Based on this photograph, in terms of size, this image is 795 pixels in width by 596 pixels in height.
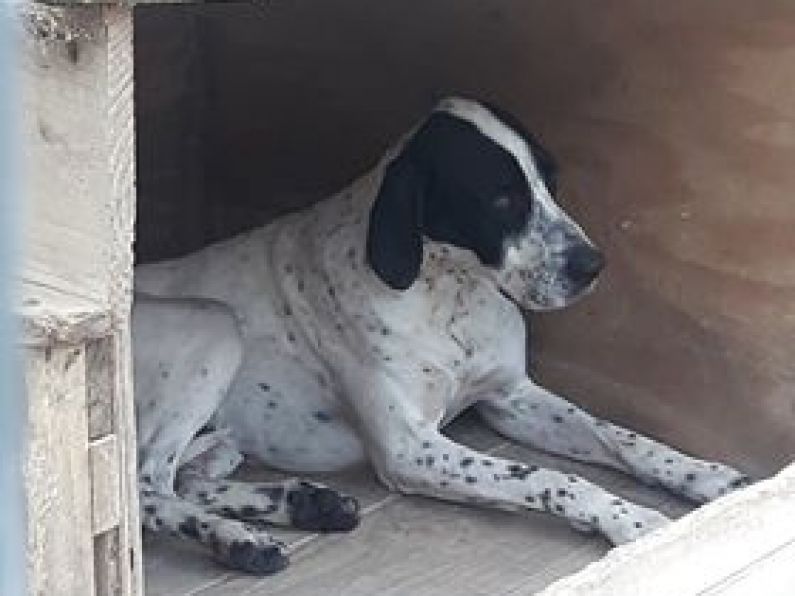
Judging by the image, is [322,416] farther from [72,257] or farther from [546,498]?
[72,257]

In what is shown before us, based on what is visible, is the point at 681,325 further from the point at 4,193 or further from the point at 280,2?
the point at 4,193

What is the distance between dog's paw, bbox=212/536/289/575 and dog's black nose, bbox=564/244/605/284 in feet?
2.42

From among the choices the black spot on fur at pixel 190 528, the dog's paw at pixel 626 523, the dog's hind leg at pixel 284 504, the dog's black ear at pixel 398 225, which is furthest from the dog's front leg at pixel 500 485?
the black spot on fur at pixel 190 528

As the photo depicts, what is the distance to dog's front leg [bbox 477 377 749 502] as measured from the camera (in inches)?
115

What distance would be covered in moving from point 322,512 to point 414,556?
0.20 m

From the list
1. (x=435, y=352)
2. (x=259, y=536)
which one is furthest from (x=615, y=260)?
(x=259, y=536)

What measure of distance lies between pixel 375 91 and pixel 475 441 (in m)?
0.77

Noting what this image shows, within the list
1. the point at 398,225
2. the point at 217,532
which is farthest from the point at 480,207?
the point at 217,532

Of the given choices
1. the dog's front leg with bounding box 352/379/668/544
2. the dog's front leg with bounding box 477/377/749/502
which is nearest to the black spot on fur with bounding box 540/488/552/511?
the dog's front leg with bounding box 352/379/668/544

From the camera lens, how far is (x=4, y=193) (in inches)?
14.4

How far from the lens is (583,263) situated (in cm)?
285

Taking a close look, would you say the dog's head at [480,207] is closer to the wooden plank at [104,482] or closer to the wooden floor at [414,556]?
the wooden floor at [414,556]

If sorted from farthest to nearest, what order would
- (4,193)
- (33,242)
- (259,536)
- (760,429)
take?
(760,429)
(259,536)
(33,242)
(4,193)

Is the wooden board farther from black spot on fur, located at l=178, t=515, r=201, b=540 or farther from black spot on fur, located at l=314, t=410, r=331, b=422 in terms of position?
black spot on fur, located at l=314, t=410, r=331, b=422
